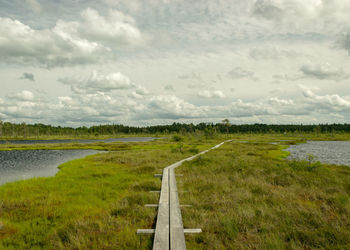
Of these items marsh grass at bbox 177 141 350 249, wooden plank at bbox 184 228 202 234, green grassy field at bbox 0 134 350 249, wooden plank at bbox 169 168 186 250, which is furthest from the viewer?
wooden plank at bbox 184 228 202 234

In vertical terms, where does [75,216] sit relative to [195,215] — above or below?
below

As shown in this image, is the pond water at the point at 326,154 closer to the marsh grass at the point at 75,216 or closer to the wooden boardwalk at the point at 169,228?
the marsh grass at the point at 75,216

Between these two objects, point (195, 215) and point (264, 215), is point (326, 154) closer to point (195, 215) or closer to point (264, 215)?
point (264, 215)

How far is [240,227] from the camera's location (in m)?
9.44

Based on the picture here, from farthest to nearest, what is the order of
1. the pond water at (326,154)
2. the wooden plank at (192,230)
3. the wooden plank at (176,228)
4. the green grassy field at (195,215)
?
the pond water at (326,154) → the wooden plank at (192,230) → the green grassy field at (195,215) → the wooden plank at (176,228)

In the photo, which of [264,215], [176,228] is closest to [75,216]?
[176,228]

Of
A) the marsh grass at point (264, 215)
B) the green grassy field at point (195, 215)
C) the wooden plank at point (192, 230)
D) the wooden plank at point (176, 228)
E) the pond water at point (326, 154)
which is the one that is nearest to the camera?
the wooden plank at point (176, 228)

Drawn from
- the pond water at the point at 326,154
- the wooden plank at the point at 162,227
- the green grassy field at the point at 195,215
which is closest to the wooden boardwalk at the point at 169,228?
the wooden plank at the point at 162,227

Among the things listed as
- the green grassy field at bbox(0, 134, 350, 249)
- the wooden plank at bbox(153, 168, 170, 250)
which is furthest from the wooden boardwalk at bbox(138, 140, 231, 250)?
the green grassy field at bbox(0, 134, 350, 249)

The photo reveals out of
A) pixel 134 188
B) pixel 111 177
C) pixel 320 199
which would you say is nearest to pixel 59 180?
pixel 111 177

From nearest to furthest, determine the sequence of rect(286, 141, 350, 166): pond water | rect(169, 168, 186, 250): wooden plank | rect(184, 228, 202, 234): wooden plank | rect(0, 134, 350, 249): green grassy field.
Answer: rect(169, 168, 186, 250): wooden plank < rect(0, 134, 350, 249): green grassy field < rect(184, 228, 202, 234): wooden plank < rect(286, 141, 350, 166): pond water

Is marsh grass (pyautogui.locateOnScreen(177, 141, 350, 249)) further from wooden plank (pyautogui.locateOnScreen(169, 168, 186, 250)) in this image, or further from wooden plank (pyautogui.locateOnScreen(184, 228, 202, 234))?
wooden plank (pyautogui.locateOnScreen(169, 168, 186, 250))

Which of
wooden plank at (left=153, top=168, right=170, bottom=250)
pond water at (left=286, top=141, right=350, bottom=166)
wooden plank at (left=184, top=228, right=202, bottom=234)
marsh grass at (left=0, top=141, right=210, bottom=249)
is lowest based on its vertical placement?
pond water at (left=286, top=141, right=350, bottom=166)

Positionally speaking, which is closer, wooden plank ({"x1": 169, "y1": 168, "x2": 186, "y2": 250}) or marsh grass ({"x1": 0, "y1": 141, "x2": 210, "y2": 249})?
wooden plank ({"x1": 169, "y1": 168, "x2": 186, "y2": 250})
